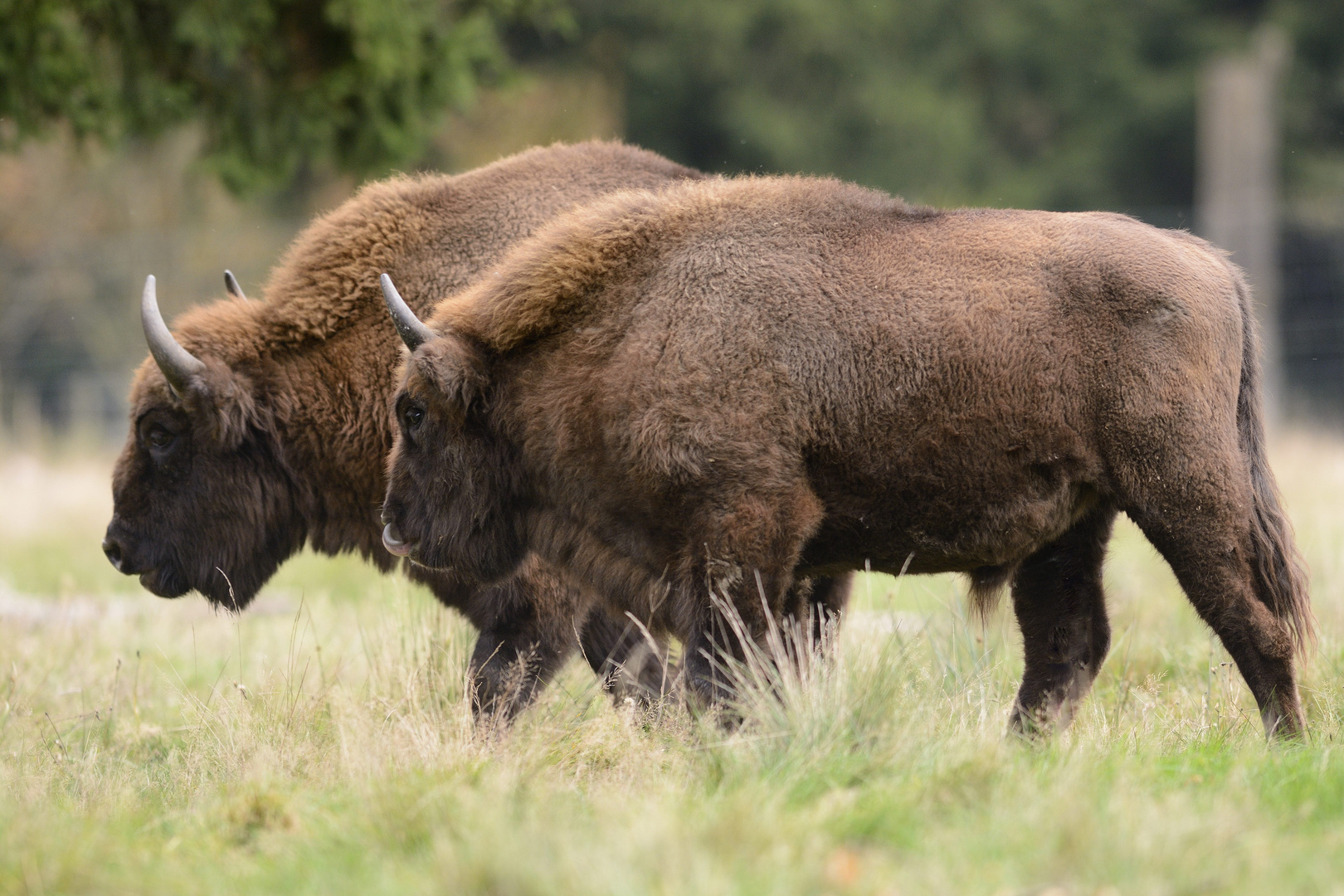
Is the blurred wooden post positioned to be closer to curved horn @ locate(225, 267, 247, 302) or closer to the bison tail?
the bison tail

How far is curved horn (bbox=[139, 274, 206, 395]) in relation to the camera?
563cm

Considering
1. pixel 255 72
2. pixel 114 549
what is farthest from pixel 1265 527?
pixel 255 72

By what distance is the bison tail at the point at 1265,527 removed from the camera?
4.66 meters

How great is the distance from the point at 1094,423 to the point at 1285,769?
120 centimetres

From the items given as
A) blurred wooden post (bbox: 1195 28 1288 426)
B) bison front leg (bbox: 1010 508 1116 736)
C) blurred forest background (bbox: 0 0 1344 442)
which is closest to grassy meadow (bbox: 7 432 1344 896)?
bison front leg (bbox: 1010 508 1116 736)

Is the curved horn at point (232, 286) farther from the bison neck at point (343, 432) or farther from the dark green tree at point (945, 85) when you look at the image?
the dark green tree at point (945, 85)

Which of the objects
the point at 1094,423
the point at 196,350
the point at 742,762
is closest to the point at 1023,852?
the point at 742,762

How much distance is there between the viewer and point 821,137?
2361cm

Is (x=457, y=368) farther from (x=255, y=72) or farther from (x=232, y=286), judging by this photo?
(x=255, y=72)

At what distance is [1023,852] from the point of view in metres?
3.12

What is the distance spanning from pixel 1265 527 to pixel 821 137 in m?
19.8

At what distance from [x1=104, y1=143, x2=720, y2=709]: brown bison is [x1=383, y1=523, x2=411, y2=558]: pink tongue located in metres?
→ 0.60

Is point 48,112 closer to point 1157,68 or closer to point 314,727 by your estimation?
point 314,727

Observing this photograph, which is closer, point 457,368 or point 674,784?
point 674,784
